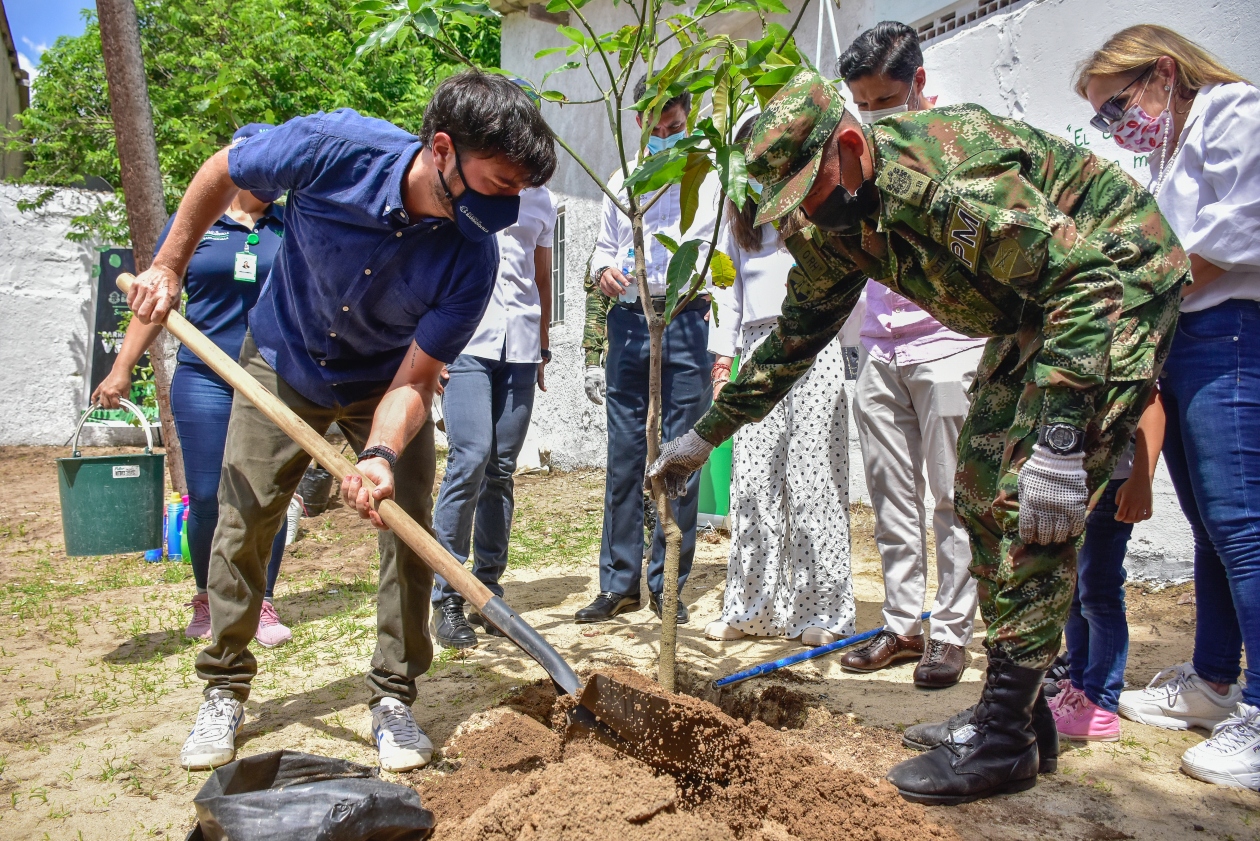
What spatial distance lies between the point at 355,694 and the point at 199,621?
123cm

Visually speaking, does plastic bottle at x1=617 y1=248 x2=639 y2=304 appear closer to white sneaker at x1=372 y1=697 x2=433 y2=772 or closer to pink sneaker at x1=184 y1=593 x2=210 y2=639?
white sneaker at x1=372 y1=697 x2=433 y2=772

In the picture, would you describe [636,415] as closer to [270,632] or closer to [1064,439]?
[270,632]

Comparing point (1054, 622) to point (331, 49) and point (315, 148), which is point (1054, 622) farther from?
point (331, 49)

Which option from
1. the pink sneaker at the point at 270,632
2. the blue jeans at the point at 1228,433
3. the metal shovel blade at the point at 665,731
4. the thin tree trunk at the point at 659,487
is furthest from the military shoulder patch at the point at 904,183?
the pink sneaker at the point at 270,632

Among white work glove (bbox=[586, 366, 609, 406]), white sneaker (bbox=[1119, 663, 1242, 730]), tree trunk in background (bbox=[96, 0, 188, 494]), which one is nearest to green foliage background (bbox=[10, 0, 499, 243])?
tree trunk in background (bbox=[96, 0, 188, 494])

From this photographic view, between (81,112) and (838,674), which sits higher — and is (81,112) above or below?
above

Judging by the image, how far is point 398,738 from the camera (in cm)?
259

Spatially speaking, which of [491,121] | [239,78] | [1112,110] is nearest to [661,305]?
[491,121]

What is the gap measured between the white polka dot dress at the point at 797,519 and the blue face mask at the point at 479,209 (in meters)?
1.55

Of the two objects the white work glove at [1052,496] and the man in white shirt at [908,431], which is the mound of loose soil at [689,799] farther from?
the man in white shirt at [908,431]

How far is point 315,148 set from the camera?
253 cm

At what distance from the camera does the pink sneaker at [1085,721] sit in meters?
2.66

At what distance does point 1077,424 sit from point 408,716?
78.0 inches

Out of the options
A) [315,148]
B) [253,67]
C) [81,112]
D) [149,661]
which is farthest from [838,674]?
[81,112]
